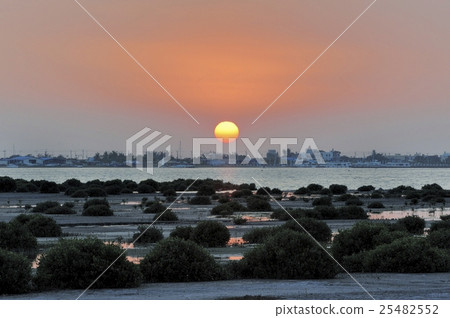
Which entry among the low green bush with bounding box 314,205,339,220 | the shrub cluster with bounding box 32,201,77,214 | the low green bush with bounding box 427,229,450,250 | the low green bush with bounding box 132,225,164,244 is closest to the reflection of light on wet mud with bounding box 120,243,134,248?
the low green bush with bounding box 132,225,164,244

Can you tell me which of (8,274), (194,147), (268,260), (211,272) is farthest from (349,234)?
(194,147)

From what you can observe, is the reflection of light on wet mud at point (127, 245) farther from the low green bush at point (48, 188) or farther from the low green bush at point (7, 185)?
the low green bush at point (7, 185)

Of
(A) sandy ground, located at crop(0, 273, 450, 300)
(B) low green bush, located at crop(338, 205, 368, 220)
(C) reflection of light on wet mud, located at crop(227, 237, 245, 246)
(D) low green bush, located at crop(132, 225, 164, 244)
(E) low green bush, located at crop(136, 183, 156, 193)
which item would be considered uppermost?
(E) low green bush, located at crop(136, 183, 156, 193)

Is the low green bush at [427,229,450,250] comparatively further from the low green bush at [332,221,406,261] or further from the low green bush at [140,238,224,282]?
the low green bush at [140,238,224,282]

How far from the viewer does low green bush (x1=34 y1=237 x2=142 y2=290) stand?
17.0 metres

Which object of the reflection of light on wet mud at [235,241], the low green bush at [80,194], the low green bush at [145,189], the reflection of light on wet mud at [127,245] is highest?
the low green bush at [145,189]

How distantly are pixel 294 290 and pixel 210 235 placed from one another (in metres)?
12.2

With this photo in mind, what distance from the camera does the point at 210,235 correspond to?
28438 mm

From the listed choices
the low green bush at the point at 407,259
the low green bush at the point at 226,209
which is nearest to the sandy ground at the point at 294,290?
the low green bush at the point at 407,259

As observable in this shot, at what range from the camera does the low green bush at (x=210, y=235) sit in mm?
28250

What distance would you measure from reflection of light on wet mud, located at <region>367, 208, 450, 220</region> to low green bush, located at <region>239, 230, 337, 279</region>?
25762 millimetres

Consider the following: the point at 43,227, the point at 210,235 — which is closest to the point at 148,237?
the point at 210,235

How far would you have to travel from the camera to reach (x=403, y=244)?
20.7 m

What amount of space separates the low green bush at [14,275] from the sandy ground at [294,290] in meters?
0.42
